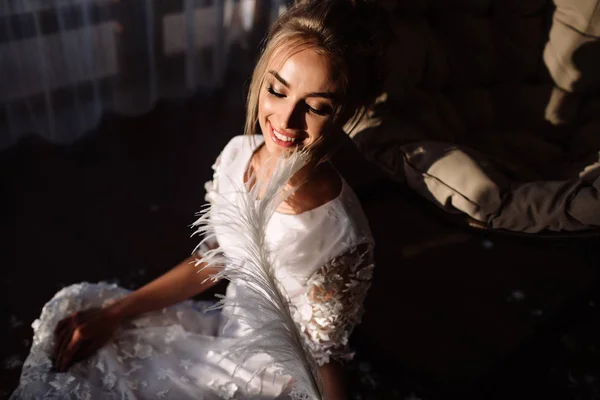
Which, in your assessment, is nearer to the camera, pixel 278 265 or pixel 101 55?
pixel 278 265

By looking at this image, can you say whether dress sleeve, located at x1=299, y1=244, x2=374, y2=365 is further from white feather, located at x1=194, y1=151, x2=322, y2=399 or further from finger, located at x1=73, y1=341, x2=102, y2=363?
finger, located at x1=73, y1=341, x2=102, y2=363

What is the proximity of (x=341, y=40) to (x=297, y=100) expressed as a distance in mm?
116

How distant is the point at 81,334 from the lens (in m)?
1.05

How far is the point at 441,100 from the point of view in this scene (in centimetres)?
154

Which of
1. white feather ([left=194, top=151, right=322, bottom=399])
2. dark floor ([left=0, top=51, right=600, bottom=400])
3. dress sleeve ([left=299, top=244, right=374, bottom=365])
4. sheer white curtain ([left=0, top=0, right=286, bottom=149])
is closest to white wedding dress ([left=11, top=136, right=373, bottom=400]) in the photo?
dress sleeve ([left=299, top=244, right=374, bottom=365])

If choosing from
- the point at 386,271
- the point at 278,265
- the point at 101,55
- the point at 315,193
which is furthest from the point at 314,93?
the point at 101,55

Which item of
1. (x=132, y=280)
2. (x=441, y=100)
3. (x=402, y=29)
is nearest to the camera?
(x=402, y=29)

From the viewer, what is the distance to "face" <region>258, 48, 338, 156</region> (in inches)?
35.8

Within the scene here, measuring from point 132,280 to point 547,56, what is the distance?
1.34 metres

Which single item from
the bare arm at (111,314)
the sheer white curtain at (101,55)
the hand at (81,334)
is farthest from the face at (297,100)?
the sheer white curtain at (101,55)

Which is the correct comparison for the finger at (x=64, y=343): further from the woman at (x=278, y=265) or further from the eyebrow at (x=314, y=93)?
the eyebrow at (x=314, y=93)

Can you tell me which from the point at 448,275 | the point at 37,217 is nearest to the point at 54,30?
the point at 37,217

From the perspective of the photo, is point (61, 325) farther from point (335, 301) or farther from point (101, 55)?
point (101, 55)

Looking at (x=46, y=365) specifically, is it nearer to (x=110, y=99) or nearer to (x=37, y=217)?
(x=37, y=217)
